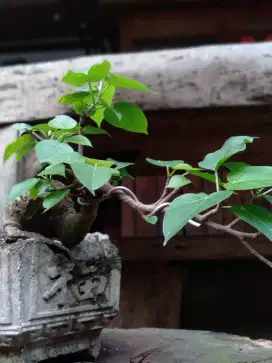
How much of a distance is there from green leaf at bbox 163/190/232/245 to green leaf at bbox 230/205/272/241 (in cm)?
4

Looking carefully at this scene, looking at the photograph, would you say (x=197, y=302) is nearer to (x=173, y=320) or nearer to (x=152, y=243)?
(x=173, y=320)

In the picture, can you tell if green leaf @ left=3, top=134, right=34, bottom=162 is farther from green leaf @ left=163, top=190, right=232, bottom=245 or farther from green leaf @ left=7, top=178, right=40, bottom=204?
green leaf @ left=163, top=190, right=232, bottom=245

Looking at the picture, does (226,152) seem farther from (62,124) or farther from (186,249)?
(186,249)

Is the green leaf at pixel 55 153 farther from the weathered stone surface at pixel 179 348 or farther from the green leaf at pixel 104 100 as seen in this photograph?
the weathered stone surface at pixel 179 348

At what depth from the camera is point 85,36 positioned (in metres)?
2.21

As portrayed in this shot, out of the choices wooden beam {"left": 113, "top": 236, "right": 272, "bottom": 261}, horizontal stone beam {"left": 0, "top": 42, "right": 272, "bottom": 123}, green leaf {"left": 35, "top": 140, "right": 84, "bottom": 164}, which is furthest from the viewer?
wooden beam {"left": 113, "top": 236, "right": 272, "bottom": 261}

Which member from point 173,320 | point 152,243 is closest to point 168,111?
point 152,243

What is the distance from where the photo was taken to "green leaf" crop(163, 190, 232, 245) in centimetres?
52

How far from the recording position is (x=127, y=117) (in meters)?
0.78

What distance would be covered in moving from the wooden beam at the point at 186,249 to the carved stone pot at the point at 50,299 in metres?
1.07

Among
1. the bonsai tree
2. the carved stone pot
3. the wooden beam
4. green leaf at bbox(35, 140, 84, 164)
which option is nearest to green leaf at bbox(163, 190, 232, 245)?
the bonsai tree

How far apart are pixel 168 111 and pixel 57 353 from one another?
1.70ft

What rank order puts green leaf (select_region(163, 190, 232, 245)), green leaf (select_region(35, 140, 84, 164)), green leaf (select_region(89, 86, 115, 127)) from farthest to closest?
green leaf (select_region(89, 86, 115, 127))
green leaf (select_region(35, 140, 84, 164))
green leaf (select_region(163, 190, 232, 245))

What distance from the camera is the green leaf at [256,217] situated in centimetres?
54
